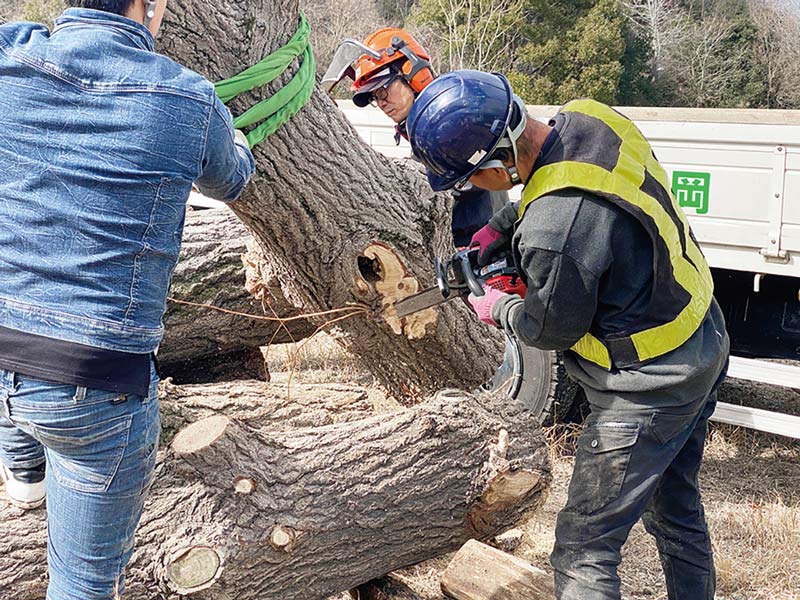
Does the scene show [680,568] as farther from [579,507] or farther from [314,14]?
[314,14]

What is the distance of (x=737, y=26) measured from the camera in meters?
22.8

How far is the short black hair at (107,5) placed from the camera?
1879 millimetres

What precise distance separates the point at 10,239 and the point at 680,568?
7.30ft

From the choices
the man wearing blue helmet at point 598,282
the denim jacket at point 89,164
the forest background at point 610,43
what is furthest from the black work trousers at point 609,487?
the forest background at point 610,43

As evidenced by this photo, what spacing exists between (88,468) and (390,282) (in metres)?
1.70

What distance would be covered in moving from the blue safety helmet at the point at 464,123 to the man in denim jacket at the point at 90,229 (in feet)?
1.91

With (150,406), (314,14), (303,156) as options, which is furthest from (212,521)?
(314,14)

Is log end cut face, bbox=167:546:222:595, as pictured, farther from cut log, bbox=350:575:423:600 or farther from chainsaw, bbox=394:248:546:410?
chainsaw, bbox=394:248:546:410

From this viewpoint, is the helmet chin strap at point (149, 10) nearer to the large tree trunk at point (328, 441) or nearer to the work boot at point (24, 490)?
the large tree trunk at point (328, 441)

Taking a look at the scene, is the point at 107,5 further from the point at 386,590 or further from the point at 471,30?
the point at 471,30

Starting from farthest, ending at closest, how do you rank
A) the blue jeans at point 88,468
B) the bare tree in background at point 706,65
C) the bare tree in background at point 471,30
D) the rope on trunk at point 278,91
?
the bare tree in background at point 706,65 → the bare tree in background at point 471,30 → the rope on trunk at point 278,91 → the blue jeans at point 88,468

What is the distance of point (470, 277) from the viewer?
2744mm

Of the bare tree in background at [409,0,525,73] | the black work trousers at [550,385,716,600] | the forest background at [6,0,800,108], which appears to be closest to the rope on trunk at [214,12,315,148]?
the black work trousers at [550,385,716,600]

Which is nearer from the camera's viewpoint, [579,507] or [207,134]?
[207,134]
